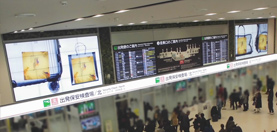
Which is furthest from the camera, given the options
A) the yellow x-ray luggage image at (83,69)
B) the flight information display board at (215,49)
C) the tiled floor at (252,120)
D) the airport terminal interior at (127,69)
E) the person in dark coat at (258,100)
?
the flight information display board at (215,49)

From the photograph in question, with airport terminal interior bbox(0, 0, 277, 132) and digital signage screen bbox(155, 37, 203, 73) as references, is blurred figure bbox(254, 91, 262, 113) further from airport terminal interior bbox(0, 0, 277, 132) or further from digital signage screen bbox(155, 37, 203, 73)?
digital signage screen bbox(155, 37, 203, 73)

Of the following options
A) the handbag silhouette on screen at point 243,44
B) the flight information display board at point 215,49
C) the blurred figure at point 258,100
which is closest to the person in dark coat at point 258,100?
the blurred figure at point 258,100

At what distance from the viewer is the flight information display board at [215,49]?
11.1 metres

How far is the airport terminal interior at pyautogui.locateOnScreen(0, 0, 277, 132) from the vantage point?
23.8 ft

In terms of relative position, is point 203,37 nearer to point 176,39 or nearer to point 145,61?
point 176,39

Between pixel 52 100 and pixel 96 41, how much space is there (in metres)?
2.81

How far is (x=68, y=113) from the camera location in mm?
9891

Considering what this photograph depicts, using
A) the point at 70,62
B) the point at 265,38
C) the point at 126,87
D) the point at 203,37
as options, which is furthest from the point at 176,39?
the point at 265,38

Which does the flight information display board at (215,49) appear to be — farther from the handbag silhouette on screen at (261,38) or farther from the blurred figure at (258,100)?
the handbag silhouette on screen at (261,38)

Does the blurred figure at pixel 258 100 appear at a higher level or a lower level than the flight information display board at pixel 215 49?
lower

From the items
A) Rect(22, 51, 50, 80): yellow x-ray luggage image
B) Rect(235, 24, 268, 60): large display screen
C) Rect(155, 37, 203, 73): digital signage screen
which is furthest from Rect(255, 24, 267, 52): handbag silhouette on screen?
Rect(22, 51, 50, 80): yellow x-ray luggage image

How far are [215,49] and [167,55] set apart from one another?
2928 millimetres

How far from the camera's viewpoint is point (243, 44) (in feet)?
41.5

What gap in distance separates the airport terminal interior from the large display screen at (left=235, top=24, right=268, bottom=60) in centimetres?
6
